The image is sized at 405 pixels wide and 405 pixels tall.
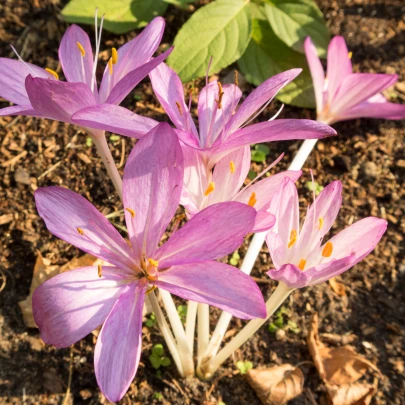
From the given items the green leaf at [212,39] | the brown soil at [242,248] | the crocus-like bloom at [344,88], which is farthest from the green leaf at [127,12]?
the crocus-like bloom at [344,88]

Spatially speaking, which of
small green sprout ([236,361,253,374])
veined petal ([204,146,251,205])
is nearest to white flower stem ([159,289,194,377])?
small green sprout ([236,361,253,374])

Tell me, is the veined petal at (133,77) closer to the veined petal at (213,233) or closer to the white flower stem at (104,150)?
the white flower stem at (104,150)

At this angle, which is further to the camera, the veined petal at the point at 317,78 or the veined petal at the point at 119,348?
the veined petal at the point at 317,78

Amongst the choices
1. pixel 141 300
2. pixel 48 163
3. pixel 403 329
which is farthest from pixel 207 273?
pixel 48 163

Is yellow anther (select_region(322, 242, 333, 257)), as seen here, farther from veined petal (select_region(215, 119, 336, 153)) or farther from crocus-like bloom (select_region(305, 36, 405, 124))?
crocus-like bloom (select_region(305, 36, 405, 124))

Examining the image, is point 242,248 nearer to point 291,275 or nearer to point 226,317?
point 226,317
